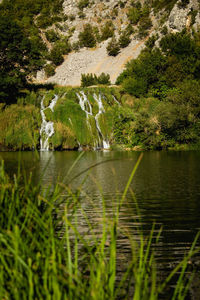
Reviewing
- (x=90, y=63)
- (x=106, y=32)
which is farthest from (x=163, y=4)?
(x=90, y=63)

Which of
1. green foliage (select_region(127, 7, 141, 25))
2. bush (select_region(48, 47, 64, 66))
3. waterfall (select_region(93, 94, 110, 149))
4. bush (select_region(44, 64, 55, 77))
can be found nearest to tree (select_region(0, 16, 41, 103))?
waterfall (select_region(93, 94, 110, 149))

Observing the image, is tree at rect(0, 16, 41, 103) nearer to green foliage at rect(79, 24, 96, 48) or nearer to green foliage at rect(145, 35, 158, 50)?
green foliage at rect(145, 35, 158, 50)

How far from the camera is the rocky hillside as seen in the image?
7750cm

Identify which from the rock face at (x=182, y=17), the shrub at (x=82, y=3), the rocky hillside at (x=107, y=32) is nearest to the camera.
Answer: the rock face at (x=182, y=17)

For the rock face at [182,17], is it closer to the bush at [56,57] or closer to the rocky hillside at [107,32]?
the rocky hillside at [107,32]

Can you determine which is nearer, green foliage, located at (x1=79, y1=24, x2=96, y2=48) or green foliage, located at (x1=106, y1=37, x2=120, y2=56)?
green foliage, located at (x1=106, y1=37, x2=120, y2=56)

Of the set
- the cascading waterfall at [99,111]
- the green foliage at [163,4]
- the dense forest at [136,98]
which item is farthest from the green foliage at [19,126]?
the green foliage at [163,4]

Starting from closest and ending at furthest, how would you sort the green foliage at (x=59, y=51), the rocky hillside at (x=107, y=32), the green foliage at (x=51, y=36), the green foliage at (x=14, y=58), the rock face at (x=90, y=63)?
the green foliage at (x=14, y=58) < the rocky hillside at (x=107, y=32) < the rock face at (x=90, y=63) < the green foliage at (x=59, y=51) < the green foliage at (x=51, y=36)

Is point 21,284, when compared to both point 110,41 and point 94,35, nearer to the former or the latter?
point 110,41

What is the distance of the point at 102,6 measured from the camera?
104 m

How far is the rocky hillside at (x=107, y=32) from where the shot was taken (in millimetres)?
77500

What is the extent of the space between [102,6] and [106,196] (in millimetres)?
97362

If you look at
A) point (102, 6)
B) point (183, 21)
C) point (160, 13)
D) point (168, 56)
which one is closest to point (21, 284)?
point (168, 56)

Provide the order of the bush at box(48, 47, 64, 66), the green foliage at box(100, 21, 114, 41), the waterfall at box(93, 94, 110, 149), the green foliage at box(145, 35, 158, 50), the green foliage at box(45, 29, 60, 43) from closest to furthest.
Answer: the waterfall at box(93, 94, 110, 149), the green foliage at box(145, 35, 158, 50), the bush at box(48, 47, 64, 66), the green foliage at box(100, 21, 114, 41), the green foliage at box(45, 29, 60, 43)
